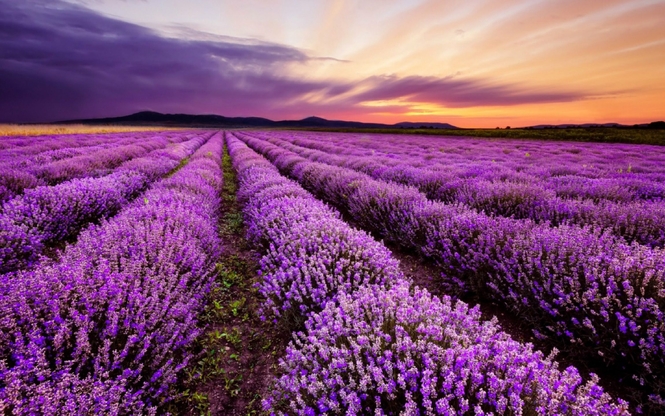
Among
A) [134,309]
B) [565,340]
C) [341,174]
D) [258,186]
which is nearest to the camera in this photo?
[134,309]

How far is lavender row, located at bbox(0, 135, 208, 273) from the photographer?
346 cm

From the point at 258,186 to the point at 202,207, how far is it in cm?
146

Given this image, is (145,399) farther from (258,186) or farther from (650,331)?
(258,186)

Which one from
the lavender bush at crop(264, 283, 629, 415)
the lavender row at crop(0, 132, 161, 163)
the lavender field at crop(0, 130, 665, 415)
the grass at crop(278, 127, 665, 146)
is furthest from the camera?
the grass at crop(278, 127, 665, 146)

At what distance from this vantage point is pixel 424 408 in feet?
4.50

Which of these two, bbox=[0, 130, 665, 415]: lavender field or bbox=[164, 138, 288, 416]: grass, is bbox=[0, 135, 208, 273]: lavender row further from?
bbox=[164, 138, 288, 416]: grass

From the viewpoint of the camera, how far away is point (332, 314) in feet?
6.61

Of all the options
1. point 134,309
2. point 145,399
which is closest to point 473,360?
point 145,399

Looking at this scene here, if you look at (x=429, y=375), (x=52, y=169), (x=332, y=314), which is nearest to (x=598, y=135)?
(x=332, y=314)

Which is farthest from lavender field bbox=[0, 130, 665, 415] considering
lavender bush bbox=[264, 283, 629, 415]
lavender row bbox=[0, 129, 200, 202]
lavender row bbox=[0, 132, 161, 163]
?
lavender row bbox=[0, 132, 161, 163]

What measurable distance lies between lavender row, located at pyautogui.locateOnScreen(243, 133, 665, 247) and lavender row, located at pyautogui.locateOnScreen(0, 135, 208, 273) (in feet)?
19.3

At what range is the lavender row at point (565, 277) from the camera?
208cm

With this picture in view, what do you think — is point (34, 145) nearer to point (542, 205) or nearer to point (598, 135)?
point (542, 205)

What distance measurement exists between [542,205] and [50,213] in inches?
293
